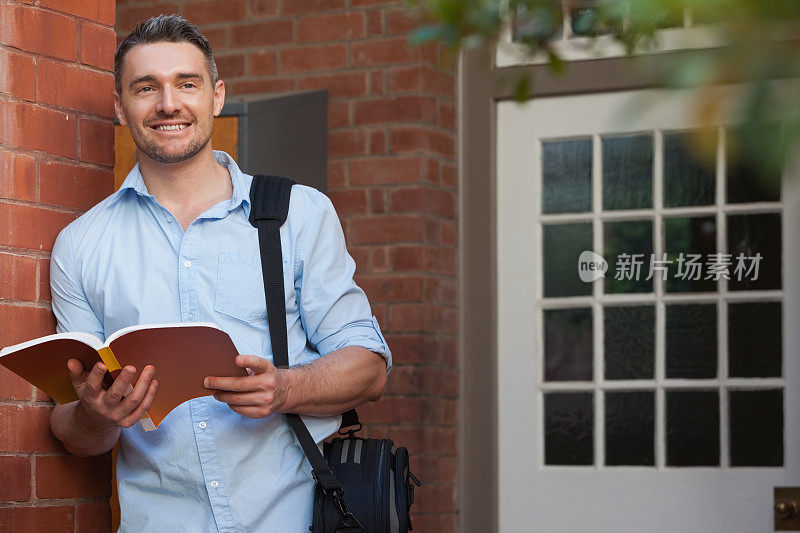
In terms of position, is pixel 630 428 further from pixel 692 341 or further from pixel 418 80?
pixel 418 80

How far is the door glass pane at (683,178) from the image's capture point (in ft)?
14.7

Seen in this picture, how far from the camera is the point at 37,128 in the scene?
2.59 meters

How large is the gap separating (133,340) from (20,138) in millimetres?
838

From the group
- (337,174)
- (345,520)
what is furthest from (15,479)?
(337,174)

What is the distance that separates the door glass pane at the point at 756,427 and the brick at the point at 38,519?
2752 millimetres

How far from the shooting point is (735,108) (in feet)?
1.79

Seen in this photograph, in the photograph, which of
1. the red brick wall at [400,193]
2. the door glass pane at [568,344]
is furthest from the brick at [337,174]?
the door glass pane at [568,344]

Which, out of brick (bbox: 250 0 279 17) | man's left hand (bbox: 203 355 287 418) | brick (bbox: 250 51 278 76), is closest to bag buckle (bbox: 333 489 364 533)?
man's left hand (bbox: 203 355 287 418)

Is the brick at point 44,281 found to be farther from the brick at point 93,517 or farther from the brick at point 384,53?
the brick at point 384,53

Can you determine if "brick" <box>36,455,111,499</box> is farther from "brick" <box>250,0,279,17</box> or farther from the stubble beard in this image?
"brick" <box>250,0,279,17</box>

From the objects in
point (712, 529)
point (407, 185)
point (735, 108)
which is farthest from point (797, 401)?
point (735, 108)

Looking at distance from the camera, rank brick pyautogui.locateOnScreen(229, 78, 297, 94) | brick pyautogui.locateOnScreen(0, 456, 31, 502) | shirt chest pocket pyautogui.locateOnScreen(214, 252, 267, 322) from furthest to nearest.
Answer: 1. brick pyautogui.locateOnScreen(229, 78, 297, 94)
2. brick pyautogui.locateOnScreen(0, 456, 31, 502)
3. shirt chest pocket pyautogui.locateOnScreen(214, 252, 267, 322)

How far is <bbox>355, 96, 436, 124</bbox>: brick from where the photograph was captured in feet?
15.2

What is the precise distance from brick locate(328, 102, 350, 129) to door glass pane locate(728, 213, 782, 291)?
1676mm
